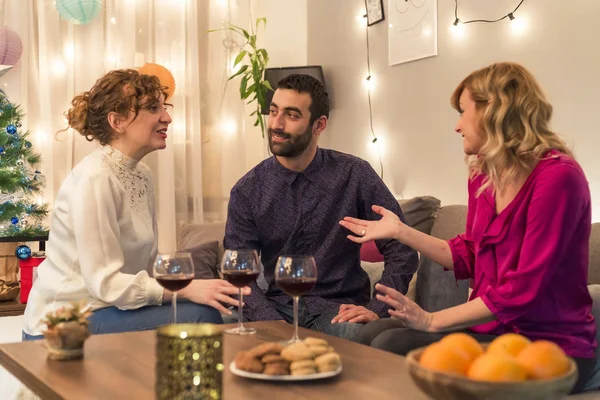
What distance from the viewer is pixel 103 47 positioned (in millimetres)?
5289

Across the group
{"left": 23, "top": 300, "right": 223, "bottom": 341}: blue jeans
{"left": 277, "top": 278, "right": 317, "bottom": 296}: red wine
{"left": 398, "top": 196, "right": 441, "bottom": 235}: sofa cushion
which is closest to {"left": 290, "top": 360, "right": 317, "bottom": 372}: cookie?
{"left": 277, "top": 278, "right": 317, "bottom": 296}: red wine

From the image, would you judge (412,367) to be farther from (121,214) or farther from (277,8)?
(277,8)

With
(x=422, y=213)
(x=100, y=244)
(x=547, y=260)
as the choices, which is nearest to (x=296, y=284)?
(x=547, y=260)

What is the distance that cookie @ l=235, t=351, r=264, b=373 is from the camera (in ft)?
4.62

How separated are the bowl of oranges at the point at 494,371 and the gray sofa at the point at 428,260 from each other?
0.94 m

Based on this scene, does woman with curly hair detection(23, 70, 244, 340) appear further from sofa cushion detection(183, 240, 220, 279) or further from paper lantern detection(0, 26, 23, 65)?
paper lantern detection(0, 26, 23, 65)

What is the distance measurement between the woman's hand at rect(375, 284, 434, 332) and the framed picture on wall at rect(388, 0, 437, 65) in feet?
8.43

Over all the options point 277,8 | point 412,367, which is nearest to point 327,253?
point 412,367

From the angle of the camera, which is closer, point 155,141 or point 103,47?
point 155,141

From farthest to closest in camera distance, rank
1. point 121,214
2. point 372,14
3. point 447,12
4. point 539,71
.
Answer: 1. point 372,14
2. point 447,12
3. point 539,71
4. point 121,214

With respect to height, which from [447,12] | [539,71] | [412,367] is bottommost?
[412,367]

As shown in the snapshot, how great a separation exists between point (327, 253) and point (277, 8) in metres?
3.38

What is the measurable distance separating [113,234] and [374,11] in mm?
2869

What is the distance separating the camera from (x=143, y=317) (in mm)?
2201
